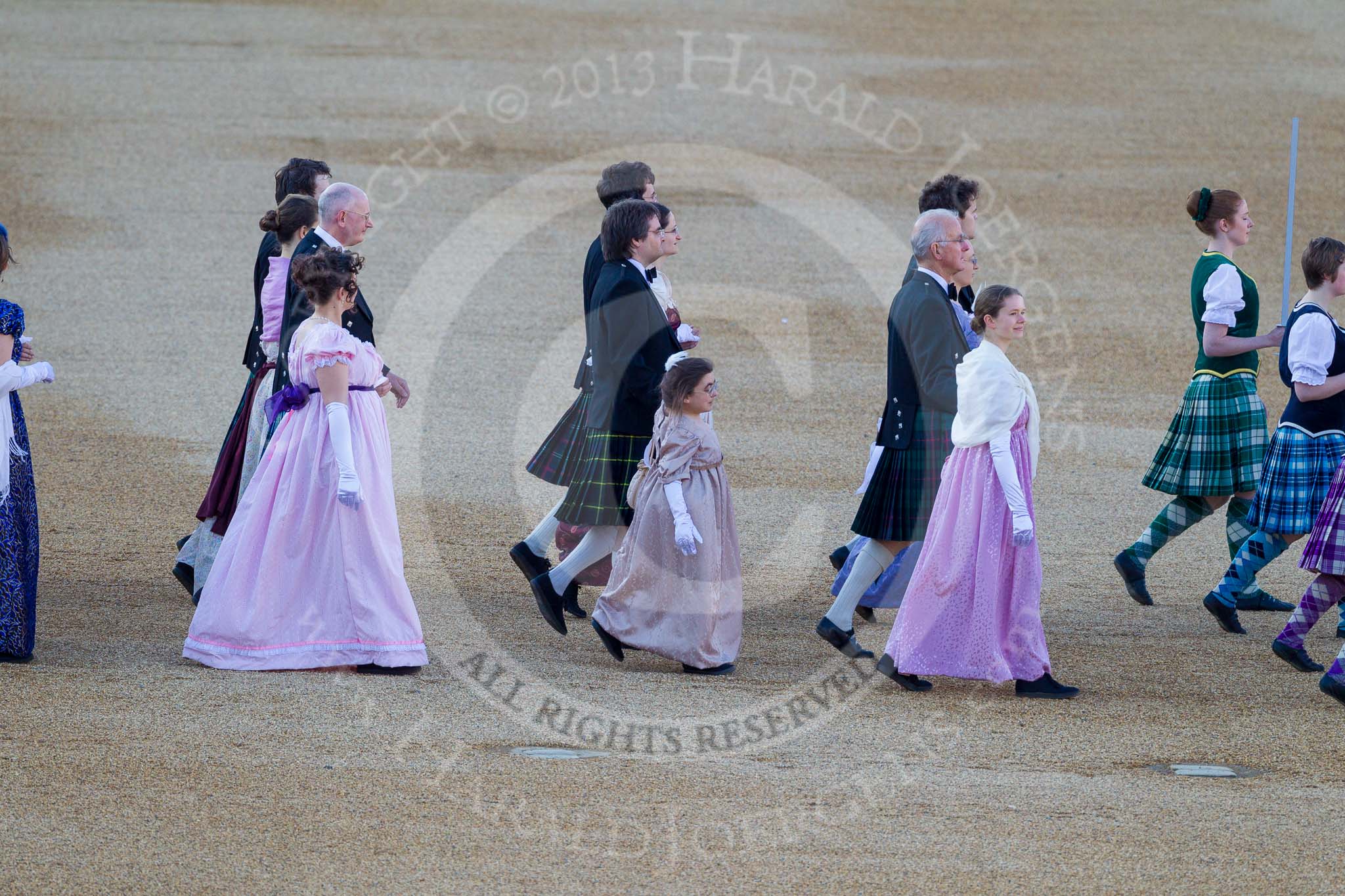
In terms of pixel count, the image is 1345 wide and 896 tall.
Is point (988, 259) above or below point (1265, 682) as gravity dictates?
above

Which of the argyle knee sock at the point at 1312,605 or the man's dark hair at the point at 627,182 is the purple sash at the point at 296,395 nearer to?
the man's dark hair at the point at 627,182

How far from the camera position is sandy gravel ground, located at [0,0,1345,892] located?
4.72 m

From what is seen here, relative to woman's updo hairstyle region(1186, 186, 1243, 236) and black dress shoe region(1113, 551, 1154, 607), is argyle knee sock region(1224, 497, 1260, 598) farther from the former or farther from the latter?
woman's updo hairstyle region(1186, 186, 1243, 236)

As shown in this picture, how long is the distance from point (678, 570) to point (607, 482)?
0.68 meters

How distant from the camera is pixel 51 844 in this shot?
4469mm

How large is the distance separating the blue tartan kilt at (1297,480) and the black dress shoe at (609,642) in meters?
2.82

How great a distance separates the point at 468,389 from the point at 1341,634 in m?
6.62

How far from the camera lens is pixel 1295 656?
20.9 ft

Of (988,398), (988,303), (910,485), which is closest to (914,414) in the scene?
(910,485)

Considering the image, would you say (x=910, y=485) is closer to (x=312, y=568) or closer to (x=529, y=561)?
(x=529, y=561)

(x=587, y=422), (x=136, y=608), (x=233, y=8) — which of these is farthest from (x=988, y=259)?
(x=233, y=8)

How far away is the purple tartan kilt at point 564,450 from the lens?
7.10 meters

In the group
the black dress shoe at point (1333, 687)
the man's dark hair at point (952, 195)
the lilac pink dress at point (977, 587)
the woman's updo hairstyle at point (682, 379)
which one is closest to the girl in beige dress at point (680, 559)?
the woman's updo hairstyle at point (682, 379)

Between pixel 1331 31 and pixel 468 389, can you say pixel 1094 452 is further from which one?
pixel 1331 31
